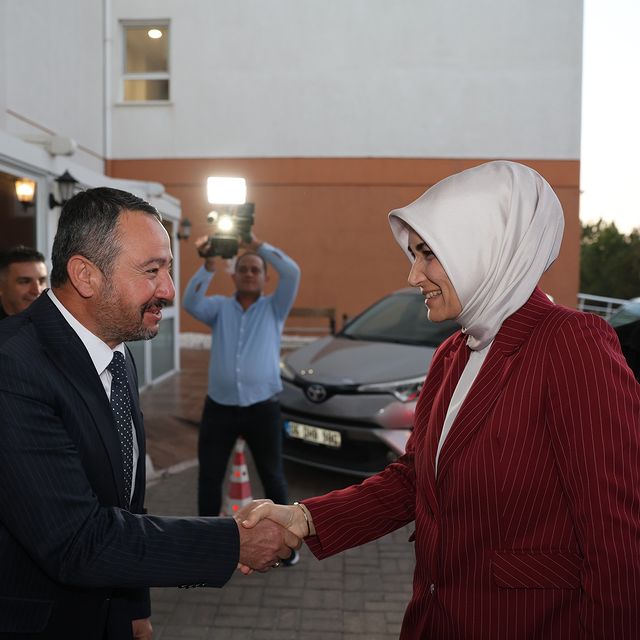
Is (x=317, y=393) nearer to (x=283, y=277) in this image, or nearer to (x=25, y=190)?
(x=283, y=277)

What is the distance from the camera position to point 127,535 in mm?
1603

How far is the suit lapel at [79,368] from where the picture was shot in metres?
1.62

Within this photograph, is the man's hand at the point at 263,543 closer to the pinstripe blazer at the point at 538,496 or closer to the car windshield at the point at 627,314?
the pinstripe blazer at the point at 538,496

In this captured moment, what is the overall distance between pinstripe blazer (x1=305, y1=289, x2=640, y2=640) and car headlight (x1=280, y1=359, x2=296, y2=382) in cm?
394

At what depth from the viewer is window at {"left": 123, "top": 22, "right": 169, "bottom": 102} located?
13969mm

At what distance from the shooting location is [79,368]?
64.9 inches

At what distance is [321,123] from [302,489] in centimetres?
972

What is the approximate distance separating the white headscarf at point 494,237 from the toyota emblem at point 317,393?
146 inches

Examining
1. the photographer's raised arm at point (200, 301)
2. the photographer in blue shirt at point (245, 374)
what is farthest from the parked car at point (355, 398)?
the photographer's raised arm at point (200, 301)

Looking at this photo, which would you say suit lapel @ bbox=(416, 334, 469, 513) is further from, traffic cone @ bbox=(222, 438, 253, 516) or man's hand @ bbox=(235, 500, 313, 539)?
traffic cone @ bbox=(222, 438, 253, 516)

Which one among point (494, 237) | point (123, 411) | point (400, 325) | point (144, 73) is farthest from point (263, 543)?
point (144, 73)

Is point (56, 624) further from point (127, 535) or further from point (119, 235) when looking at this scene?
point (119, 235)

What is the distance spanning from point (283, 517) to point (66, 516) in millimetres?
798

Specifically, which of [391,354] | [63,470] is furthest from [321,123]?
[63,470]
